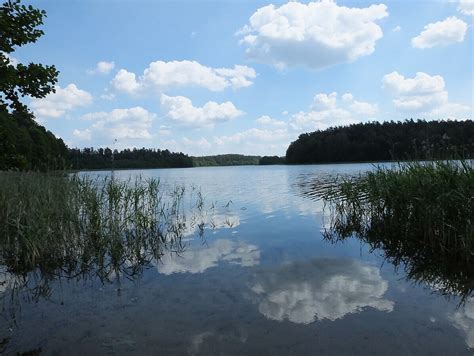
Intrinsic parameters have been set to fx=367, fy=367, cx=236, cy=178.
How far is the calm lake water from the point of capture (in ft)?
16.6

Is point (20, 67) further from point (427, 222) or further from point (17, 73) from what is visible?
point (427, 222)

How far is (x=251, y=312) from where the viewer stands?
20.4 feet

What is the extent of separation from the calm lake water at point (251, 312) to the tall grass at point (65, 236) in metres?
0.86

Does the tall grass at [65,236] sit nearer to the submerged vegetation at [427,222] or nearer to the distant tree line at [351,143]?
the submerged vegetation at [427,222]

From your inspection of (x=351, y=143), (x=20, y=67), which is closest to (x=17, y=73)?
(x=20, y=67)

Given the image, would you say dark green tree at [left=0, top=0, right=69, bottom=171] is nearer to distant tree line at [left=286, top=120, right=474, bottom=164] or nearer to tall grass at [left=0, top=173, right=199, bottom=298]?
tall grass at [left=0, top=173, right=199, bottom=298]

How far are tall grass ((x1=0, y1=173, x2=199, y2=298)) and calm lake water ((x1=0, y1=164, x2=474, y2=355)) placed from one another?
858 millimetres

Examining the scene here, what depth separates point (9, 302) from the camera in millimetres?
6793

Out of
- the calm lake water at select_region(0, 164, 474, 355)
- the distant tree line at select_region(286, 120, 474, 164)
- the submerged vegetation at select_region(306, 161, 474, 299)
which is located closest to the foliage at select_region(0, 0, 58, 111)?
the calm lake water at select_region(0, 164, 474, 355)

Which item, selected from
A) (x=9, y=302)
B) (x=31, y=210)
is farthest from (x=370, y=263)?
(x=31, y=210)

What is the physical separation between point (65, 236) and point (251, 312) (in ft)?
19.8

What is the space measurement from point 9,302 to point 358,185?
12076mm

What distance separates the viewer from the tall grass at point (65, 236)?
8.56m

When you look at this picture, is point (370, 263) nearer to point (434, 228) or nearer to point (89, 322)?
point (434, 228)
